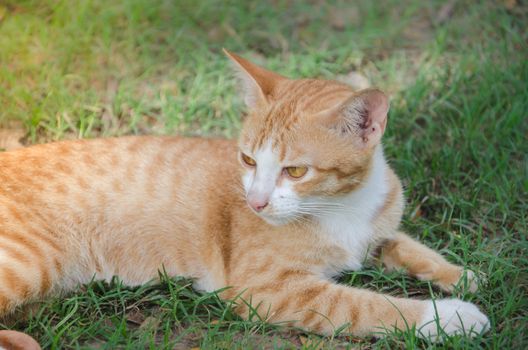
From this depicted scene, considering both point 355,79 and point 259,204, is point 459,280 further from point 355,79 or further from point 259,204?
point 355,79

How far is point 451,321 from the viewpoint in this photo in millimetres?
3383

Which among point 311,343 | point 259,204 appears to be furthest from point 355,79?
point 311,343

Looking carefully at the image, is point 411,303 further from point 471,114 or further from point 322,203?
point 471,114

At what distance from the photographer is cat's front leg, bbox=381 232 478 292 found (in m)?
3.83

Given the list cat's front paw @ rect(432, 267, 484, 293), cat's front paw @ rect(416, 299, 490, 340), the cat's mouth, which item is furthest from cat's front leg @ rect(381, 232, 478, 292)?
the cat's mouth

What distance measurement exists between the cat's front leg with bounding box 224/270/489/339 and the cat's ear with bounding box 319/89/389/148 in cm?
81

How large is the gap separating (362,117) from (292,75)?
2454 millimetres

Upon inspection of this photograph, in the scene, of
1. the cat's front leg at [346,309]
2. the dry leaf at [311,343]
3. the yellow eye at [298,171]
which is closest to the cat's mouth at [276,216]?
the yellow eye at [298,171]

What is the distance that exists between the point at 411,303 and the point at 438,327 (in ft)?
0.73

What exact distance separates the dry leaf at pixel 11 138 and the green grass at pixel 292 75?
0.21ft

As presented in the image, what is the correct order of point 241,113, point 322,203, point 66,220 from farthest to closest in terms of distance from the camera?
point 241,113 < point 66,220 < point 322,203

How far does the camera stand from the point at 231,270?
3.82 m

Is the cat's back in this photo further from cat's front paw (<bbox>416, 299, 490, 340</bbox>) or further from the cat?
cat's front paw (<bbox>416, 299, 490, 340</bbox>)

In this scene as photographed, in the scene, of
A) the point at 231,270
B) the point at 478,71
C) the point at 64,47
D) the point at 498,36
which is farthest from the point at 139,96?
the point at 498,36
